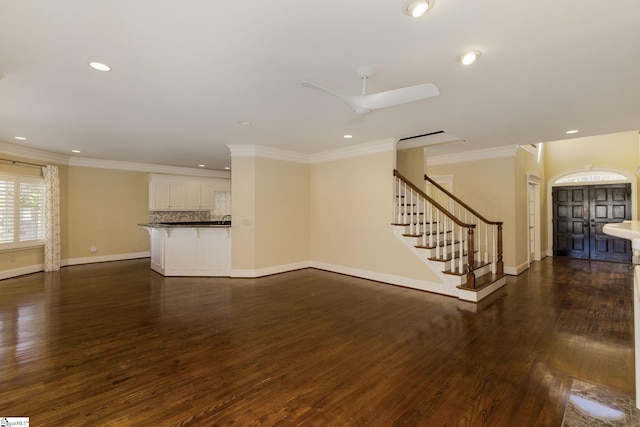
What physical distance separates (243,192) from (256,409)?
419 cm

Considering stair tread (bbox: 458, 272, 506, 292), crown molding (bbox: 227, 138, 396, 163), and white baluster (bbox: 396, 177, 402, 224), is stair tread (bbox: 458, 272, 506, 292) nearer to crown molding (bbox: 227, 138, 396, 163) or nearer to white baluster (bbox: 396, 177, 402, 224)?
white baluster (bbox: 396, 177, 402, 224)

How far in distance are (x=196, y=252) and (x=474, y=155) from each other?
20.0ft

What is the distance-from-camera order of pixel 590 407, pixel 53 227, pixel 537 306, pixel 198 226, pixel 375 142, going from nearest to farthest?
pixel 590 407, pixel 537 306, pixel 375 142, pixel 198 226, pixel 53 227

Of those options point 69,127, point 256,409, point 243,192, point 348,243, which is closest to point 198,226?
point 243,192

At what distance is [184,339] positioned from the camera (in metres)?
3.00

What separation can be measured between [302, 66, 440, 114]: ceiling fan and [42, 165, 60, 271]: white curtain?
677cm

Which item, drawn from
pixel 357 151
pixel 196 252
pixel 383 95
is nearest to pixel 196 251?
pixel 196 252

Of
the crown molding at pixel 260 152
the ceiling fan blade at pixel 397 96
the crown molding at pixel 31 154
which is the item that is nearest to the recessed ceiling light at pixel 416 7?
the ceiling fan blade at pixel 397 96

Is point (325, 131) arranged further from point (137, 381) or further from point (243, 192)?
point (137, 381)

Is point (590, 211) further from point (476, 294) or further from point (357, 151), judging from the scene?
Answer: point (357, 151)

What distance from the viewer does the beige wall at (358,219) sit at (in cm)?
521

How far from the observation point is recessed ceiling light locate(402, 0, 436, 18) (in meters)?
1.70

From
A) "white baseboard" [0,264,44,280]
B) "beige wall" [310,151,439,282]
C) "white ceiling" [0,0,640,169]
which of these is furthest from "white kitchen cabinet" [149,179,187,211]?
"beige wall" [310,151,439,282]

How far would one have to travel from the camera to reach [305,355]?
269 centimetres
